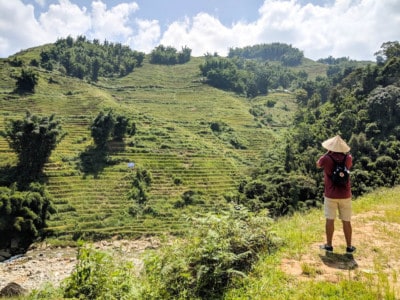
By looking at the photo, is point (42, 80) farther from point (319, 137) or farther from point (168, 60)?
point (168, 60)

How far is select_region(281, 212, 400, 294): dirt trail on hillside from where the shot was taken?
5.08 m

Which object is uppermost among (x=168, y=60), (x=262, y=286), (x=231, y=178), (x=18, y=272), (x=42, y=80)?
(x=168, y=60)

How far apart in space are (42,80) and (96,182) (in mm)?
35330

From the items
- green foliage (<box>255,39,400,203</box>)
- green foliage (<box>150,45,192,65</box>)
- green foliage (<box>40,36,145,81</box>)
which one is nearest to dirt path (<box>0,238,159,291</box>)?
green foliage (<box>255,39,400,203</box>)

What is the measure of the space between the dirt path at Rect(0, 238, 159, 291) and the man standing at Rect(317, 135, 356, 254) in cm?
1496

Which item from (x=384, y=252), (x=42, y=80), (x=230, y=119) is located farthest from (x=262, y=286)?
(x=42, y=80)

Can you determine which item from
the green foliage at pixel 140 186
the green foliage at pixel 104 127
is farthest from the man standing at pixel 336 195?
the green foliage at pixel 104 127

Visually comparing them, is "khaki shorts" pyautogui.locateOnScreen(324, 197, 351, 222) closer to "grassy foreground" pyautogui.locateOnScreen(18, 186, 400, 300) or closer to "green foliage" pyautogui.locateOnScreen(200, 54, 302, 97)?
"grassy foreground" pyautogui.locateOnScreen(18, 186, 400, 300)

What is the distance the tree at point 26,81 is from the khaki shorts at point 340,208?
5918 cm

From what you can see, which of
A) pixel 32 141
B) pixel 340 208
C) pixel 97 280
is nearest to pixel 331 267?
pixel 340 208

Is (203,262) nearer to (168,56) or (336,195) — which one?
(336,195)

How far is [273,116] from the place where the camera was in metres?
74.8

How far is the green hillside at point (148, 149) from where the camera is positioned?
32.1 m

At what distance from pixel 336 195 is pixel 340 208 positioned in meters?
0.30
